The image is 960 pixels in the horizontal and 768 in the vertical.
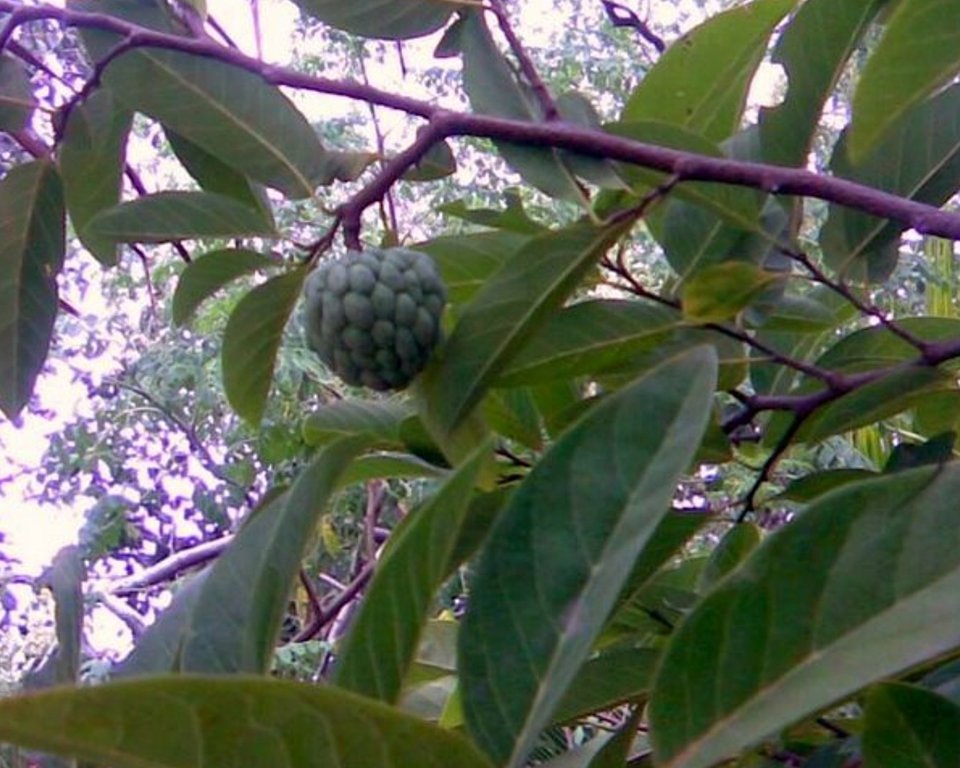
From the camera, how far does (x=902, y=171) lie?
32.7 inches

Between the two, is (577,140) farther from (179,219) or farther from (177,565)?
(177,565)

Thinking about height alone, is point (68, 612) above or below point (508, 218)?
below

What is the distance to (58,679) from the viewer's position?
516 millimetres

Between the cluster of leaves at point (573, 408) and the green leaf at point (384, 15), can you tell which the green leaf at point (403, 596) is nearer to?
the cluster of leaves at point (573, 408)

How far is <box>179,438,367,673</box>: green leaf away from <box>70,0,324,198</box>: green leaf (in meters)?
0.38

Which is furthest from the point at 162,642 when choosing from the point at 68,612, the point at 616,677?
the point at 616,677

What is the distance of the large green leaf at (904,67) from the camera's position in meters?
0.60

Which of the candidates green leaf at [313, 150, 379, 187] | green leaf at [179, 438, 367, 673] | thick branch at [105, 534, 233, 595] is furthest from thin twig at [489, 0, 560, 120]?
thick branch at [105, 534, 233, 595]

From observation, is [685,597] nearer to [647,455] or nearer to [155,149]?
[647,455]

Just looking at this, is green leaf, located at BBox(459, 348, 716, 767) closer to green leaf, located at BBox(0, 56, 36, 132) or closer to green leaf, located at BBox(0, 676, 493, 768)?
green leaf, located at BBox(0, 676, 493, 768)

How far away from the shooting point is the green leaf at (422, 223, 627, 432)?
2.28ft

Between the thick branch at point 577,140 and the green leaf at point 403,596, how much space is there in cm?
35

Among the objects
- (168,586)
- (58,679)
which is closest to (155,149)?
(168,586)

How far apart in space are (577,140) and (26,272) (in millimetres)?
386
